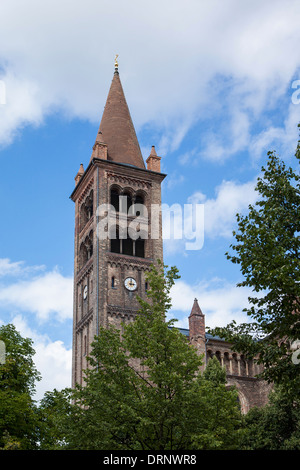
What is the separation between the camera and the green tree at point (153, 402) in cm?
2152

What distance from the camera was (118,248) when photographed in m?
53.3

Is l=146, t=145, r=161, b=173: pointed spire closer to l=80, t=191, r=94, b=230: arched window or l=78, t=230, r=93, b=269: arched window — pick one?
l=80, t=191, r=94, b=230: arched window

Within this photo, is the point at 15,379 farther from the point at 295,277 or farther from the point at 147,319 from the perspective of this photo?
the point at 295,277

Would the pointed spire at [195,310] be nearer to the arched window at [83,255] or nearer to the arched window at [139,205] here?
the arched window at [139,205]

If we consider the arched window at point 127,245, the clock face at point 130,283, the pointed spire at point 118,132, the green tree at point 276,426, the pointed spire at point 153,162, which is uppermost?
the pointed spire at point 118,132

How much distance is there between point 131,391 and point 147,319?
3.03 metres

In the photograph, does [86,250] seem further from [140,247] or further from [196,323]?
[196,323]

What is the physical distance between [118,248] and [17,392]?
21925 mm

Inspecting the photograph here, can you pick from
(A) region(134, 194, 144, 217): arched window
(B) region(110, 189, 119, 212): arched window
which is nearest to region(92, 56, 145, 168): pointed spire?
(B) region(110, 189, 119, 212): arched window

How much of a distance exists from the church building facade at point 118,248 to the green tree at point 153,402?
2523 cm

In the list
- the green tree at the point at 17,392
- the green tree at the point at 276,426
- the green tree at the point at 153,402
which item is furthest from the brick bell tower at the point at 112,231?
the green tree at the point at 153,402

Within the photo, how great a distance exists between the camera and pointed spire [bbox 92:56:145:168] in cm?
5759

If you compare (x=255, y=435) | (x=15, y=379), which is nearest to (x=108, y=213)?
(x=15, y=379)
